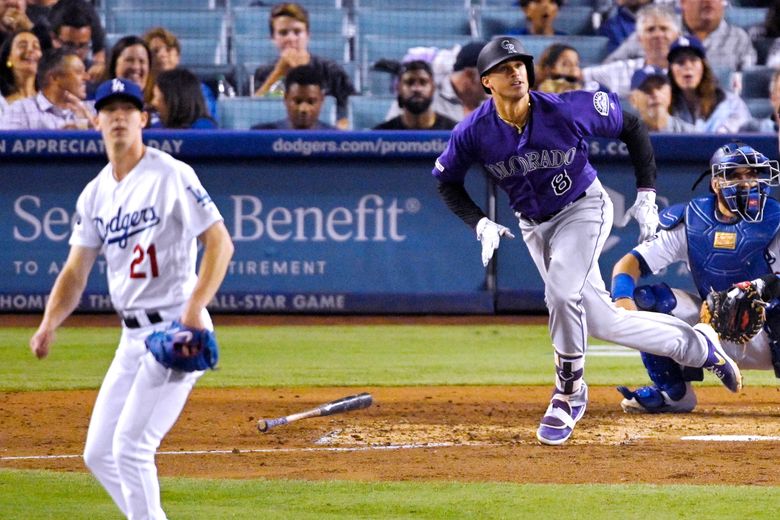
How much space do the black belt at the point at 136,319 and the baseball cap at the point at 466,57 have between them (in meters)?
7.52

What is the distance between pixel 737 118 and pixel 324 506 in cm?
759

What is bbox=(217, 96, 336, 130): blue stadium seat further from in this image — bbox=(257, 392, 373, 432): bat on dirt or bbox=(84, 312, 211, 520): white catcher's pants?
bbox=(84, 312, 211, 520): white catcher's pants

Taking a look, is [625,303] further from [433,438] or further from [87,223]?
[87,223]

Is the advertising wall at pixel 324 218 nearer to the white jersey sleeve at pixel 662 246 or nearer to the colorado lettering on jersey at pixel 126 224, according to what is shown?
the white jersey sleeve at pixel 662 246

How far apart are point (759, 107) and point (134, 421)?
9.05m

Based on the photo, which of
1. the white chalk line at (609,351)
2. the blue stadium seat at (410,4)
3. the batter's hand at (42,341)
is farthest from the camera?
the blue stadium seat at (410,4)

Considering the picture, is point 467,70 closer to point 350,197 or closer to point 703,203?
point 350,197

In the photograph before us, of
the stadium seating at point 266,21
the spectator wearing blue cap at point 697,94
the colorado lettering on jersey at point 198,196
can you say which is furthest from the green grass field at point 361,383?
the stadium seating at point 266,21

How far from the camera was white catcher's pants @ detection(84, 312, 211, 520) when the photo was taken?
399cm

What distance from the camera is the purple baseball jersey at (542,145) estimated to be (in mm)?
5969

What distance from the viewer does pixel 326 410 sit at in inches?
266

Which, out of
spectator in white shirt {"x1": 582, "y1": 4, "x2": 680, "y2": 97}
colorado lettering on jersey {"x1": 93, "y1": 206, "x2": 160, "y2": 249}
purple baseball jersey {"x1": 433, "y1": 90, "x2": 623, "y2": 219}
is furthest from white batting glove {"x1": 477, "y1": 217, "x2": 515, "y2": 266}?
spectator in white shirt {"x1": 582, "y1": 4, "x2": 680, "y2": 97}

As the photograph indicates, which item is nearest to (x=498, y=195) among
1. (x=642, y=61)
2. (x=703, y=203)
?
(x=642, y=61)

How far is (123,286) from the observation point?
13.4ft
